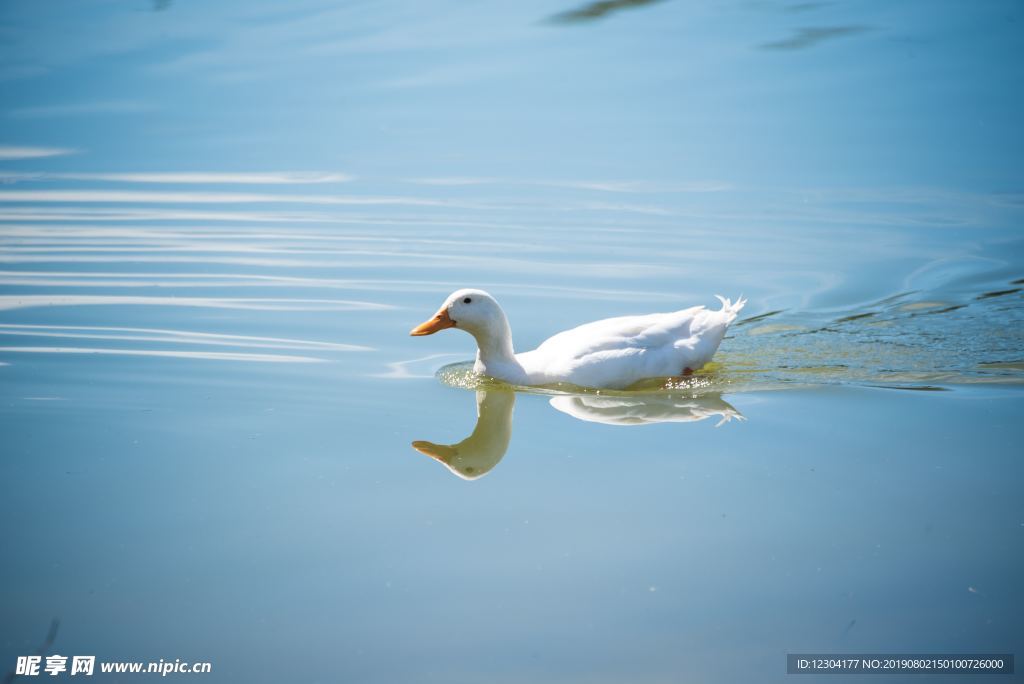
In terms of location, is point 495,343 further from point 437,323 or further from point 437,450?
point 437,450

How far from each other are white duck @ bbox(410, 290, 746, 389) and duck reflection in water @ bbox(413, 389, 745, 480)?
179 mm

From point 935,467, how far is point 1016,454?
0.58 meters

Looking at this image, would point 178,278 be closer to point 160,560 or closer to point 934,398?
point 160,560

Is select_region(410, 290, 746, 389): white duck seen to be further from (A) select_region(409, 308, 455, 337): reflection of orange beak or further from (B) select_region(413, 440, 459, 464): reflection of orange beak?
(B) select_region(413, 440, 459, 464): reflection of orange beak

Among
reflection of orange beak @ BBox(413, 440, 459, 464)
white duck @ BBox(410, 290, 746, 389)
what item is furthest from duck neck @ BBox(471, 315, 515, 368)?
reflection of orange beak @ BBox(413, 440, 459, 464)

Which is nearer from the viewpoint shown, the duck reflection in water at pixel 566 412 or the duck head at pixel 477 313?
the duck reflection in water at pixel 566 412

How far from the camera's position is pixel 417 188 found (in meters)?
15.0

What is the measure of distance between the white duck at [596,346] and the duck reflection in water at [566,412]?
0.59ft

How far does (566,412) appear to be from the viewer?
827 centimetres

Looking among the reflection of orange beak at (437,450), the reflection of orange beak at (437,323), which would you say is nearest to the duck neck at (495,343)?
the reflection of orange beak at (437,323)

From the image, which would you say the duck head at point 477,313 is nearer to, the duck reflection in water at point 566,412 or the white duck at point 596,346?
the white duck at point 596,346

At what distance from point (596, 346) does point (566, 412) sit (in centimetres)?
58

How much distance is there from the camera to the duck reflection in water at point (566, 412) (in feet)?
24.3

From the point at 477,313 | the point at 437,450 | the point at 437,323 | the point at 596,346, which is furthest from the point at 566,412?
the point at 437,323
